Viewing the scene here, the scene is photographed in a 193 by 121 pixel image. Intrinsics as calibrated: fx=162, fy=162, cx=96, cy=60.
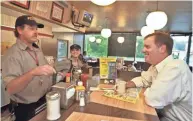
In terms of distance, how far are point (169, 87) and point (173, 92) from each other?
58 mm

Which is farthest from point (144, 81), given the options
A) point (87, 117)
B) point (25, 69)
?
point (25, 69)

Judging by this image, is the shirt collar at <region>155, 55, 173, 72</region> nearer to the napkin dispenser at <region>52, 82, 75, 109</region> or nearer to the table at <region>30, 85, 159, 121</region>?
the table at <region>30, 85, 159, 121</region>

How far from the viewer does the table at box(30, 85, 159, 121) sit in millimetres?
1091

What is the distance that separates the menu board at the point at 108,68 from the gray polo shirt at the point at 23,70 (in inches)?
28.8

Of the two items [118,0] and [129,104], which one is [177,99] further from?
[118,0]

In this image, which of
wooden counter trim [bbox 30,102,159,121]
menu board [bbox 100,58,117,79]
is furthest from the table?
menu board [bbox 100,58,117,79]

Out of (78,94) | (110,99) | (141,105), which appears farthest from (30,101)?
(141,105)

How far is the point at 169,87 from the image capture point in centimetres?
132

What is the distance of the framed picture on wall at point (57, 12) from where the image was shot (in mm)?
2671

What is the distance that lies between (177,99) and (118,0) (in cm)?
301

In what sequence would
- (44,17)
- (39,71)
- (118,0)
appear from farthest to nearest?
(118,0)
(44,17)
(39,71)

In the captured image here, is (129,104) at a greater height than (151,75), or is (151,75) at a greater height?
(151,75)

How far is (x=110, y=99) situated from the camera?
1.48 metres

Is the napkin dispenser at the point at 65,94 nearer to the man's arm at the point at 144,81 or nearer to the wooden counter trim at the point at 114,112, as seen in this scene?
the wooden counter trim at the point at 114,112
